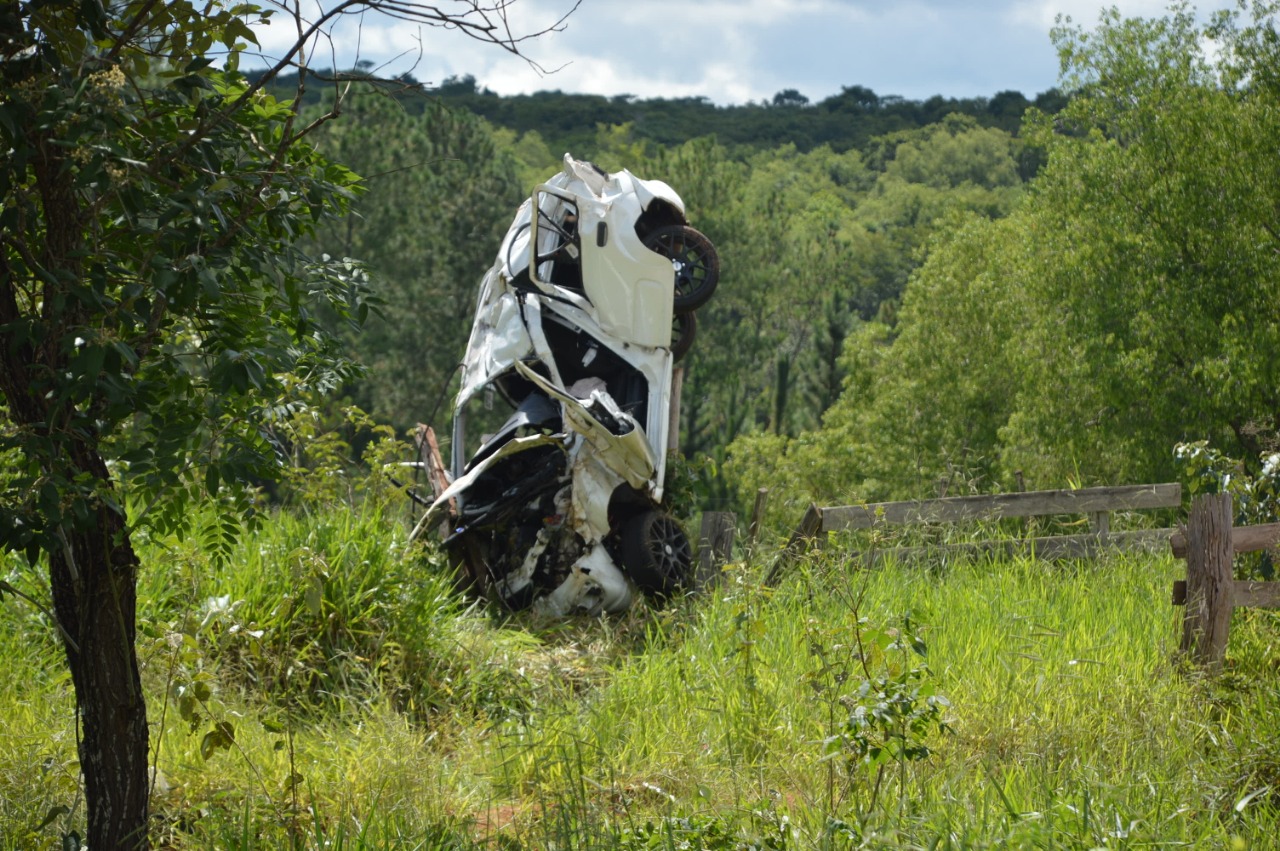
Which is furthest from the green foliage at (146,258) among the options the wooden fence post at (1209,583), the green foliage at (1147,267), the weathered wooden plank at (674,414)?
the green foliage at (1147,267)

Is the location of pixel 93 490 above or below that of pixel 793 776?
above

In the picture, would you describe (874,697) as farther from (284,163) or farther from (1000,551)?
(1000,551)

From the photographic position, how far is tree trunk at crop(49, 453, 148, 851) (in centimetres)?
368

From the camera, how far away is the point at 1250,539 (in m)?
5.70

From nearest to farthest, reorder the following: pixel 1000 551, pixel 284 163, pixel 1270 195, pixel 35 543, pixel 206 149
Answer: pixel 35 543 → pixel 206 149 → pixel 284 163 → pixel 1000 551 → pixel 1270 195

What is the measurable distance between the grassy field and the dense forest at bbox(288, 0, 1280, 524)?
6.27ft

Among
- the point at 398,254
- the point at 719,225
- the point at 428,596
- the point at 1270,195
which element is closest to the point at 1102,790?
the point at 428,596

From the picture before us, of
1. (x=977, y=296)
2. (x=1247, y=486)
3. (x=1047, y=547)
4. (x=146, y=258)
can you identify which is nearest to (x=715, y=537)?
(x=1047, y=547)

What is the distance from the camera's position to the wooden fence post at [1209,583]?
18.1 feet

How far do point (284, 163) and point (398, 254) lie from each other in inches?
1300

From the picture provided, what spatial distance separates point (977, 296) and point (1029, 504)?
1004 inches

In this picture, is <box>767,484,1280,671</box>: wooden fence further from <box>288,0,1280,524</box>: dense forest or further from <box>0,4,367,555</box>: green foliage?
<box>0,4,367,555</box>: green foliage

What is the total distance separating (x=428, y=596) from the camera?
743 cm

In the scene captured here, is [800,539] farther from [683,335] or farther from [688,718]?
[683,335]
